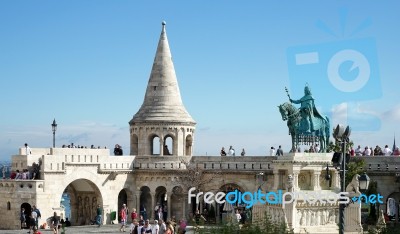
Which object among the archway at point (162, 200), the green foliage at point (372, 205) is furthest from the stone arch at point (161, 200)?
the green foliage at point (372, 205)

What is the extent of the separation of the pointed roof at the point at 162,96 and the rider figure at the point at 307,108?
32.5 feet

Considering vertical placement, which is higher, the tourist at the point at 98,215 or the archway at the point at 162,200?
the archway at the point at 162,200

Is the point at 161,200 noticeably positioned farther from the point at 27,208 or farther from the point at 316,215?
the point at 316,215

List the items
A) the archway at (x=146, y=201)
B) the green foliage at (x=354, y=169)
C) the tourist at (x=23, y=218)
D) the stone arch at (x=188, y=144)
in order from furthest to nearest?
the stone arch at (x=188, y=144)
the archway at (x=146, y=201)
the green foliage at (x=354, y=169)
the tourist at (x=23, y=218)

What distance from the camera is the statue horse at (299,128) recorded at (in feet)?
102

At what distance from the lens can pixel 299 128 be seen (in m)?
30.9

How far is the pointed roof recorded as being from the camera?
130 ft

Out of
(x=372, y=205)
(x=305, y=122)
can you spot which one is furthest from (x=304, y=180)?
(x=372, y=205)

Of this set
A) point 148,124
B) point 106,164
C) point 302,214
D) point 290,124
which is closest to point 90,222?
point 106,164

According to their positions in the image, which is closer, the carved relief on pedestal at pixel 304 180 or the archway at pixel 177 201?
the carved relief on pedestal at pixel 304 180

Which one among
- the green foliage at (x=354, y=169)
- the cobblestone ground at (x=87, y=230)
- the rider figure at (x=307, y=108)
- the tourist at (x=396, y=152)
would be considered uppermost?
the rider figure at (x=307, y=108)

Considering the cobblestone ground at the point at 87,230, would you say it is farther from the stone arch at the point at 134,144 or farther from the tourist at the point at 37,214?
the stone arch at the point at 134,144

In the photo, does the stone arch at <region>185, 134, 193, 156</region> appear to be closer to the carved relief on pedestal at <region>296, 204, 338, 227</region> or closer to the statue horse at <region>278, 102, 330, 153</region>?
the statue horse at <region>278, 102, 330, 153</region>

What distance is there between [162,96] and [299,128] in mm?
11225
